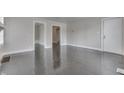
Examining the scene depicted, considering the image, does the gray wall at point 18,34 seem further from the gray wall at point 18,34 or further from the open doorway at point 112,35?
the open doorway at point 112,35

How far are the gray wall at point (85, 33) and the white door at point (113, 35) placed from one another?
1.95 feet

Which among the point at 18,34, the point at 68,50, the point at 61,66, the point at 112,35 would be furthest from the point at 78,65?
the point at 18,34

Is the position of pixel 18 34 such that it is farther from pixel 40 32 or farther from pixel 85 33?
pixel 85 33

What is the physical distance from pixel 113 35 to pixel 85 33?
240 cm

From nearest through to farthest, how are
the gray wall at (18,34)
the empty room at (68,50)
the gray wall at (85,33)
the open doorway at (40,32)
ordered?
the empty room at (68,50) → the gray wall at (18,34) → the gray wall at (85,33) → the open doorway at (40,32)

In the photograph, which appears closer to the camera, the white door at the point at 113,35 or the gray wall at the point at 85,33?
the white door at the point at 113,35

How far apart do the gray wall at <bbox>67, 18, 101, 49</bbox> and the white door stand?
0.59 metres

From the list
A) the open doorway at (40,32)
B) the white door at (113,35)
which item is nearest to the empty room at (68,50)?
the white door at (113,35)

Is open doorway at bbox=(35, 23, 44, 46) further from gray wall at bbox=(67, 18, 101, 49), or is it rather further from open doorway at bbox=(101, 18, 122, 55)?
open doorway at bbox=(101, 18, 122, 55)

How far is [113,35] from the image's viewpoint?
4.77 meters

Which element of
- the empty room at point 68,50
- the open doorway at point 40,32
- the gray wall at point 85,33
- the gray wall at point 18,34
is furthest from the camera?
the open doorway at point 40,32

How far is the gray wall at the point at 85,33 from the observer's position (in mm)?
5939
